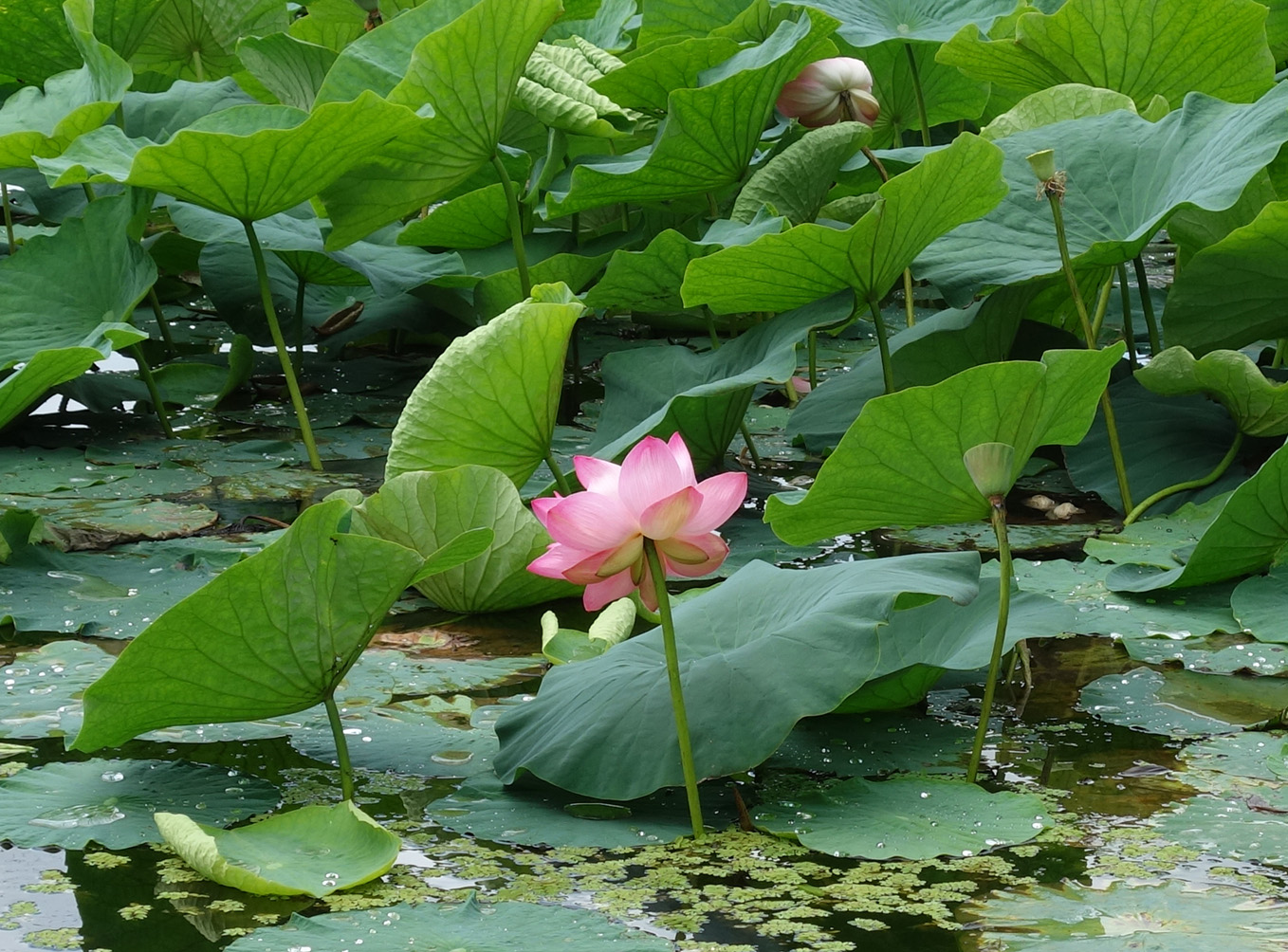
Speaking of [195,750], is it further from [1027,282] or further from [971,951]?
[1027,282]

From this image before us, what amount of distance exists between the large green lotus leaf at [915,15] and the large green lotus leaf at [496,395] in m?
1.09

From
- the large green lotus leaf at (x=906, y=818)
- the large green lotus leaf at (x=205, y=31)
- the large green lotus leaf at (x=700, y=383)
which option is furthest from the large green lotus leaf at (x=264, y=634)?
the large green lotus leaf at (x=205, y=31)

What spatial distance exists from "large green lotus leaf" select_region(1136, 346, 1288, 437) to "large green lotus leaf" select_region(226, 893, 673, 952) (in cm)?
108

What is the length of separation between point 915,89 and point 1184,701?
1761 millimetres

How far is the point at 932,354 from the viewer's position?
1855 mm

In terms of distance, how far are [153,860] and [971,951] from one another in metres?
0.53

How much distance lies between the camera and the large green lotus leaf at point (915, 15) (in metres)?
2.32

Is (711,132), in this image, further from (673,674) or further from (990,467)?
(673,674)

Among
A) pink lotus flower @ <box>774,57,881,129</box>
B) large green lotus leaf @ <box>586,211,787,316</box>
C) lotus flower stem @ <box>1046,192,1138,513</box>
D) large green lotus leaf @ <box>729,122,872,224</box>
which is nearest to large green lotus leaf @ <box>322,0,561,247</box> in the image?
large green lotus leaf @ <box>586,211,787,316</box>

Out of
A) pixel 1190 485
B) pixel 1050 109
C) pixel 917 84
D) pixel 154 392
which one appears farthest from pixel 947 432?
pixel 917 84

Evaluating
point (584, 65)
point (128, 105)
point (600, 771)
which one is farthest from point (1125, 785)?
point (128, 105)

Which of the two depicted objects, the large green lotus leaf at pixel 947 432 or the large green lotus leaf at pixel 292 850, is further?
the large green lotus leaf at pixel 947 432

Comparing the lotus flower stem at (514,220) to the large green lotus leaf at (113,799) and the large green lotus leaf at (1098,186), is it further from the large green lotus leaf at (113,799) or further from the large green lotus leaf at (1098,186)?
the large green lotus leaf at (113,799)

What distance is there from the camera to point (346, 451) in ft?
6.72
